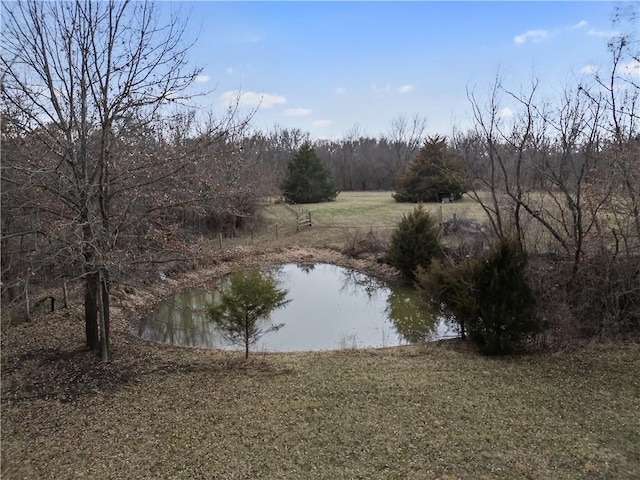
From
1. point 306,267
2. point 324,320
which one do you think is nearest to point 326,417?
point 324,320

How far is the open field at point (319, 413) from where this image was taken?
14.9ft

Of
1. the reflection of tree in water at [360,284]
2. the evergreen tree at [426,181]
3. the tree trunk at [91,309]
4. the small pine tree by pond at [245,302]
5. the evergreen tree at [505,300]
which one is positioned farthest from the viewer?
the evergreen tree at [426,181]

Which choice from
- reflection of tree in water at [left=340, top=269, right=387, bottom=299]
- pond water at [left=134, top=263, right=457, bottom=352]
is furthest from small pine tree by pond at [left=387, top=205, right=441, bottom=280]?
reflection of tree in water at [left=340, top=269, right=387, bottom=299]

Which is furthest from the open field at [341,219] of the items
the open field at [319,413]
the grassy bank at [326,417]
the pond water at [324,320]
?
the grassy bank at [326,417]

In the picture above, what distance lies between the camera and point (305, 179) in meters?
34.9

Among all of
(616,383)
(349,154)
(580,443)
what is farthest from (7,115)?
(349,154)

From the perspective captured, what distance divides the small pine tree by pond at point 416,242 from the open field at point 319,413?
279 inches

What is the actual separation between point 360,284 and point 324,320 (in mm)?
4635

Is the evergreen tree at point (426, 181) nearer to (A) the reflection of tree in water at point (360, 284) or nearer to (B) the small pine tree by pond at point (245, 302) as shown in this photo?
(A) the reflection of tree in water at point (360, 284)

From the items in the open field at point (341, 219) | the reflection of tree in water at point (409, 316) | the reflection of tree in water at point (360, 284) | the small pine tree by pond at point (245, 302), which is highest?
the open field at point (341, 219)

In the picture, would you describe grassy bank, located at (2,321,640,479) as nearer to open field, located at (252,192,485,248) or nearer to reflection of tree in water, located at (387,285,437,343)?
reflection of tree in water, located at (387,285,437,343)

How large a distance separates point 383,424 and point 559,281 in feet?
18.7

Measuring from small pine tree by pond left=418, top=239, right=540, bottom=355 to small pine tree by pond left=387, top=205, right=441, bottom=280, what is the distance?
23.8 ft

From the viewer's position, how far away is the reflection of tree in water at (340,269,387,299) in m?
15.7
